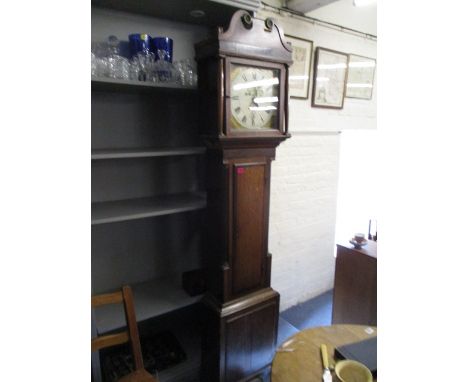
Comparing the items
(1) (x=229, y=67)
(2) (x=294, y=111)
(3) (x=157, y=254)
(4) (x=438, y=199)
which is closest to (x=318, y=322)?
(3) (x=157, y=254)

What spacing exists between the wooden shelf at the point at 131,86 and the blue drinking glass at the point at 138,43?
0.18m

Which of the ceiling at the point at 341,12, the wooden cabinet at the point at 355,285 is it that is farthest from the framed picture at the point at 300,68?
the wooden cabinet at the point at 355,285

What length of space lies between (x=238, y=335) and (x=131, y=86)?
1.37 metres

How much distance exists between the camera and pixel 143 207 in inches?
63.2

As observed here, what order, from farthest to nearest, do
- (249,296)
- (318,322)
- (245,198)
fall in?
(318,322) → (249,296) → (245,198)

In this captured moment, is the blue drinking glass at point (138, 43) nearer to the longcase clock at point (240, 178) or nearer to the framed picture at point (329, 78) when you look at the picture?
the longcase clock at point (240, 178)

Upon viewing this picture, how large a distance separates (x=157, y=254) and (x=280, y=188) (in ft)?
3.57

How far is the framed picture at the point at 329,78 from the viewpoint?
249 centimetres

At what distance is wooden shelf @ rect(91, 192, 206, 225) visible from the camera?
1.46m

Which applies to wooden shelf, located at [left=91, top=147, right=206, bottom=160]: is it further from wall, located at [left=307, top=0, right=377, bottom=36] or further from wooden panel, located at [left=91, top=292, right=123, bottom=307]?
wall, located at [left=307, top=0, right=377, bottom=36]

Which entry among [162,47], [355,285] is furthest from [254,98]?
[355,285]

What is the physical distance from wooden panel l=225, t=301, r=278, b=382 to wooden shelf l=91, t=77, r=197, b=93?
1.21 metres
